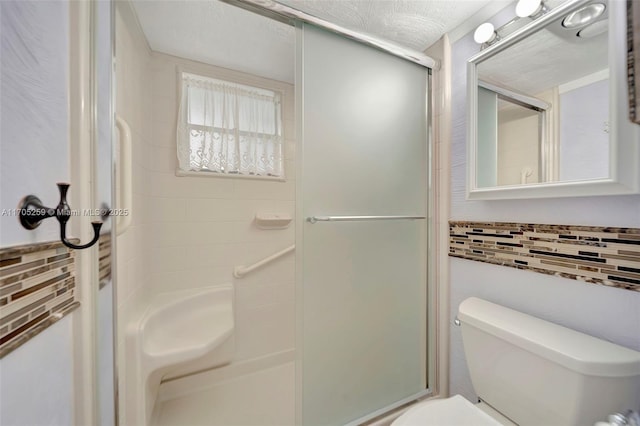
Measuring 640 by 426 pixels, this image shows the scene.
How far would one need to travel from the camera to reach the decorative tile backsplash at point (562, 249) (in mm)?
779

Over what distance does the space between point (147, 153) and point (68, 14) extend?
949mm

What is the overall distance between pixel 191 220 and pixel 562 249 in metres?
1.94

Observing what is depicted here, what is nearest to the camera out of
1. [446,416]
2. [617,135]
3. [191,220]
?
[617,135]

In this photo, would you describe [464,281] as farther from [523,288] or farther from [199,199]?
[199,199]

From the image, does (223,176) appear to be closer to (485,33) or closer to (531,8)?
(485,33)

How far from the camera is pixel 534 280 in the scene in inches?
39.6

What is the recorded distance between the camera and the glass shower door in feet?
3.52

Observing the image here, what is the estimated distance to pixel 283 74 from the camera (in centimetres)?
183

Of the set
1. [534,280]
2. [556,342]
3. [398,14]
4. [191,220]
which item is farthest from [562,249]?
[191,220]

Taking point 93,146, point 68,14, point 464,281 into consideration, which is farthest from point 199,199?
point 464,281

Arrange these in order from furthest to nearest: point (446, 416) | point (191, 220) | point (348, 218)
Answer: point (191, 220) < point (348, 218) < point (446, 416)

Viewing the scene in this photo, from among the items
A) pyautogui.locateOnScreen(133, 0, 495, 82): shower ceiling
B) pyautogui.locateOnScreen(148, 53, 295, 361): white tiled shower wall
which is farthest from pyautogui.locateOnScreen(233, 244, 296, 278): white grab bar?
pyautogui.locateOnScreen(133, 0, 495, 82): shower ceiling

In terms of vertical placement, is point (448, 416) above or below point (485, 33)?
below

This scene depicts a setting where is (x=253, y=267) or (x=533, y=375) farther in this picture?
(x=253, y=267)
